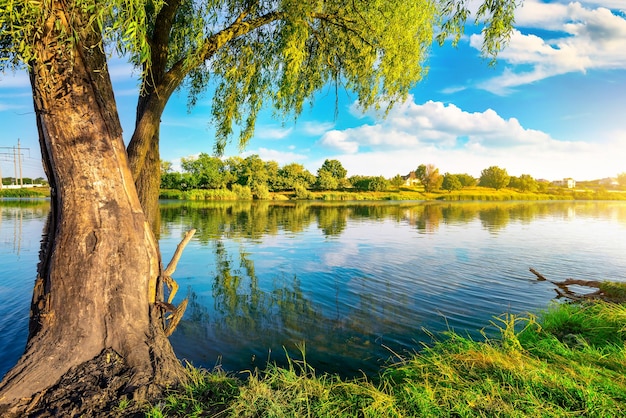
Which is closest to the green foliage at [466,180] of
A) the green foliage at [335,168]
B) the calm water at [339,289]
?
the green foliage at [335,168]

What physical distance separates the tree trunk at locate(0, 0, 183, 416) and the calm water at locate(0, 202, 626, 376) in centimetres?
202

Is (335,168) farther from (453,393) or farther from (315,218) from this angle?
(453,393)

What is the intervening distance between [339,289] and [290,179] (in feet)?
289

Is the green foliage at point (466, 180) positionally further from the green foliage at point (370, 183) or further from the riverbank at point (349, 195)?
the green foliage at point (370, 183)

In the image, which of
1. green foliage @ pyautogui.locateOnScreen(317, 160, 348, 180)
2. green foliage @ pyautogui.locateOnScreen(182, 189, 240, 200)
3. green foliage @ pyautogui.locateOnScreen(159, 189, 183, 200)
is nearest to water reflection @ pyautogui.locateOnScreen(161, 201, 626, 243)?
green foliage @ pyautogui.locateOnScreen(182, 189, 240, 200)

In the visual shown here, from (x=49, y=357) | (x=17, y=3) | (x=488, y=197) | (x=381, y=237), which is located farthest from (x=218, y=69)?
(x=488, y=197)

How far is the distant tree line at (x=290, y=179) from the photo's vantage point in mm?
88562

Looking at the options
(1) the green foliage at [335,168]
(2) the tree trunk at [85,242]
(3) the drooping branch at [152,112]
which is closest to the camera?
(2) the tree trunk at [85,242]

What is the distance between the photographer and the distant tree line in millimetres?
88562

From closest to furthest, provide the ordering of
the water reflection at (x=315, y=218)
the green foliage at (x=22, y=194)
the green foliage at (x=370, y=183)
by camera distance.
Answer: the water reflection at (x=315, y=218) → the green foliage at (x=22, y=194) → the green foliage at (x=370, y=183)

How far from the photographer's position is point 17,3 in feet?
10.6

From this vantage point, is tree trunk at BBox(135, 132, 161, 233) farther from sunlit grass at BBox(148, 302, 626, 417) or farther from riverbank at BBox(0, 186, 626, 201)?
riverbank at BBox(0, 186, 626, 201)

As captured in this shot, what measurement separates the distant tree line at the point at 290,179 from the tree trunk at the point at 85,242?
77181mm

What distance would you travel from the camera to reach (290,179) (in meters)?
96.6
